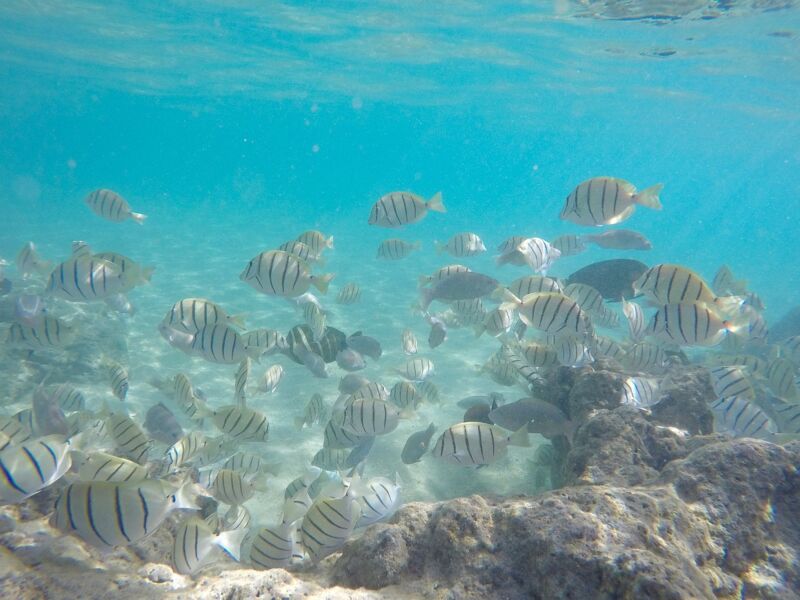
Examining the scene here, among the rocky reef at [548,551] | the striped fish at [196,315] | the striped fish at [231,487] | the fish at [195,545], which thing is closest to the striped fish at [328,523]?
the rocky reef at [548,551]

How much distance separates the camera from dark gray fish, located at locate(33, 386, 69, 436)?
4.83 meters

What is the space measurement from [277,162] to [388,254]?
603ft

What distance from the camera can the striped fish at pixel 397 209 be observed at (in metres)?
6.45

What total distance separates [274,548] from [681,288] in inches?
158

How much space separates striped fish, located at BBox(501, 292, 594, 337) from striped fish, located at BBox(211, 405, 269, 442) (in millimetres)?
2886

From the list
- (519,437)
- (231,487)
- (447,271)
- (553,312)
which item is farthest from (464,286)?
(231,487)

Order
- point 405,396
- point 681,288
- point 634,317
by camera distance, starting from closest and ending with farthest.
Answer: point 681,288, point 634,317, point 405,396

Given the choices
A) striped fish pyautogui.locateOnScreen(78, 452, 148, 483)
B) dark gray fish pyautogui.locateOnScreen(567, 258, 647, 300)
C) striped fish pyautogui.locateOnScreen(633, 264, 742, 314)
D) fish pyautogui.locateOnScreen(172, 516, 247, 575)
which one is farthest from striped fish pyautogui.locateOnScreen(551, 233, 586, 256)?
striped fish pyautogui.locateOnScreen(78, 452, 148, 483)

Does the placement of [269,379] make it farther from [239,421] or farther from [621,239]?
[621,239]

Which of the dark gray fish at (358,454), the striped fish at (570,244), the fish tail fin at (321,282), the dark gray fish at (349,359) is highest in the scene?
the fish tail fin at (321,282)

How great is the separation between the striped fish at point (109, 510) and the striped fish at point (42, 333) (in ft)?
16.4

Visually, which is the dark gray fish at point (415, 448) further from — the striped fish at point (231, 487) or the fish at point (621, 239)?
the fish at point (621, 239)

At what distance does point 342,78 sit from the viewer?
38250mm

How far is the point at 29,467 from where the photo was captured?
2.61 meters
